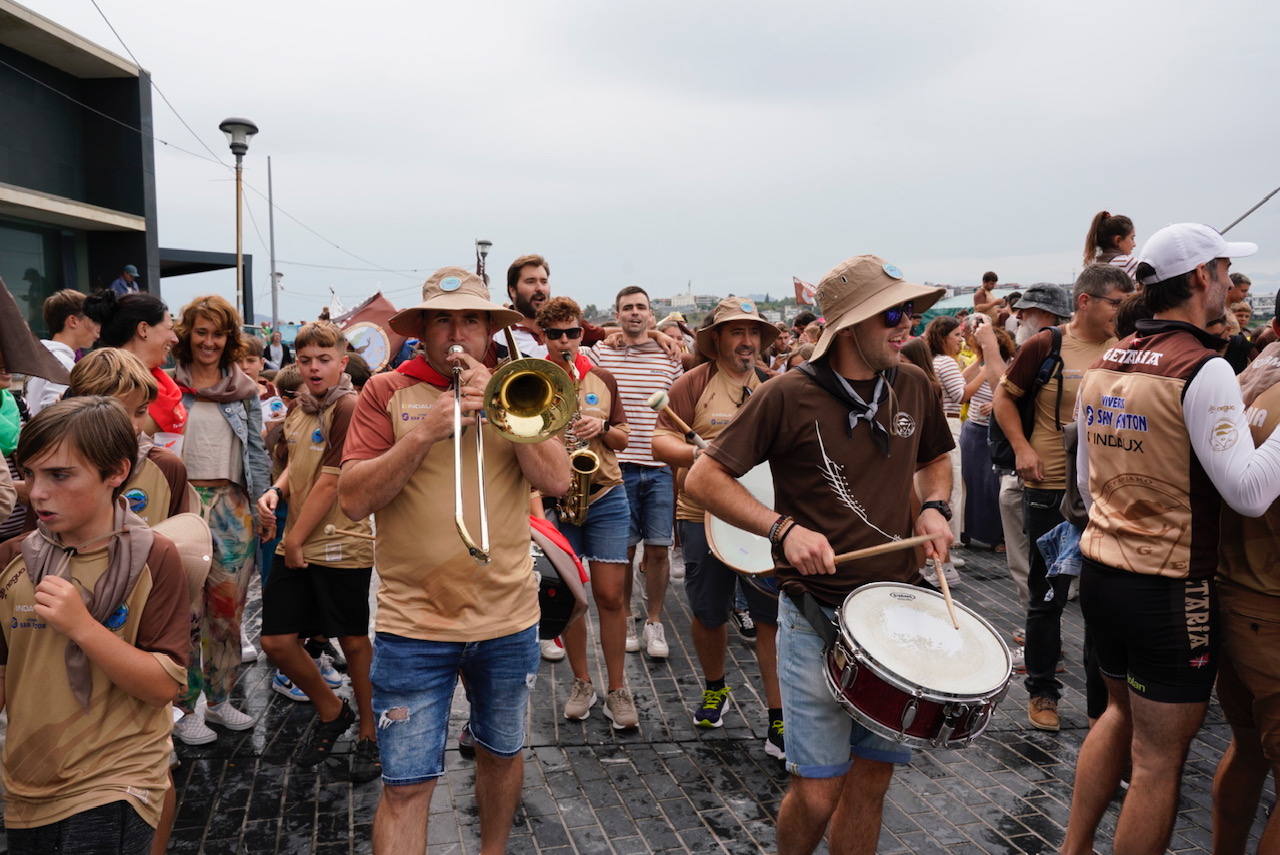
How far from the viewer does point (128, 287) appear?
14328 millimetres

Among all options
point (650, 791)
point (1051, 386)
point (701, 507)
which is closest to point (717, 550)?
point (701, 507)

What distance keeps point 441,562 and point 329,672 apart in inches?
125

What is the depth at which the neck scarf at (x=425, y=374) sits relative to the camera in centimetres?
306

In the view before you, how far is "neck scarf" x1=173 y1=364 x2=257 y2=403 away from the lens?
4.66 meters

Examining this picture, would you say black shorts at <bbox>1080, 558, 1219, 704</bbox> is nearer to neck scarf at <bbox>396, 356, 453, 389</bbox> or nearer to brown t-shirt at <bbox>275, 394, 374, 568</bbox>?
neck scarf at <bbox>396, 356, 453, 389</bbox>

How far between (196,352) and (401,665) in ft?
8.90

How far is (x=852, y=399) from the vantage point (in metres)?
2.94

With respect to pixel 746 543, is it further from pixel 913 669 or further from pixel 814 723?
pixel 913 669

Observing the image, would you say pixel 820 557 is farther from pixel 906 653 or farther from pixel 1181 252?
pixel 1181 252

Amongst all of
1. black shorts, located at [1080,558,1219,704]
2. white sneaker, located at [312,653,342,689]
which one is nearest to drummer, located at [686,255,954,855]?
black shorts, located at [1080,558,1219,704]

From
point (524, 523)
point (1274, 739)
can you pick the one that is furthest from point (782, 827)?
point (1274, 739)

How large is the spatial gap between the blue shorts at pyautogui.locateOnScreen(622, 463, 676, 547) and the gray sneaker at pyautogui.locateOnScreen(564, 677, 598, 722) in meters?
1.06

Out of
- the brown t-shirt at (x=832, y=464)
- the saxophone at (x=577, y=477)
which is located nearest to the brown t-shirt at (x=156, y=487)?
the saxophone at (x=577, y=477)

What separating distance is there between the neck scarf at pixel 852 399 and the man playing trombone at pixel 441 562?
37.0 inches
